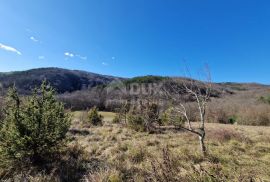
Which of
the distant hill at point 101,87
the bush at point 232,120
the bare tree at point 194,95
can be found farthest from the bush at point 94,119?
the bush at point 232,120

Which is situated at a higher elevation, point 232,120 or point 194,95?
point 194,95

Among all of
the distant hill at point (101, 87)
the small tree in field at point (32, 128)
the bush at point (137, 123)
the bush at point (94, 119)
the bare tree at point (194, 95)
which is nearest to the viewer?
the small tree in field at point (32, 128)

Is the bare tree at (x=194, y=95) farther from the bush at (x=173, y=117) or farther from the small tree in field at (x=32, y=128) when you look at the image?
the small tree in field at (x=32, y=128)

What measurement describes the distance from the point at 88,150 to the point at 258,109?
2506 centimetres

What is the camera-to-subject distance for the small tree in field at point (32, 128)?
20.1 ft

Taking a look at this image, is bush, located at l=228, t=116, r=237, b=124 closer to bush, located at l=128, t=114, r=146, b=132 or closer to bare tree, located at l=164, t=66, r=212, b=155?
bush, located at l=128, t=114, r=146, b=132

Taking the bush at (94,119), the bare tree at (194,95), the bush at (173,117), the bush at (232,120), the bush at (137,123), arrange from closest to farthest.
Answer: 1. the bare tree at (194,95)
2. the bush at (173,117)
3. the bush at (137,123)
4. the bush at (94,119)
5. the bush at (232,120)

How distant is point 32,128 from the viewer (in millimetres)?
6336

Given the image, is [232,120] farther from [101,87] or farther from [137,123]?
[101,87]

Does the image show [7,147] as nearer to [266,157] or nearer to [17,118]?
[17,118]

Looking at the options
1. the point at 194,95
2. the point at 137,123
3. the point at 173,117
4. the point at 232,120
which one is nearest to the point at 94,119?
the point at 137,123

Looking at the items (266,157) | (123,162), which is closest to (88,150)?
(123,162)

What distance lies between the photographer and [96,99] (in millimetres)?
56594

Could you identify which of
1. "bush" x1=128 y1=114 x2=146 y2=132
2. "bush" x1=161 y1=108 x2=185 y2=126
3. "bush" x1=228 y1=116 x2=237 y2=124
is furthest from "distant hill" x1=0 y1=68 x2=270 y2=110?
"bush" x1=228 y1=116 x2=237 y2=124
